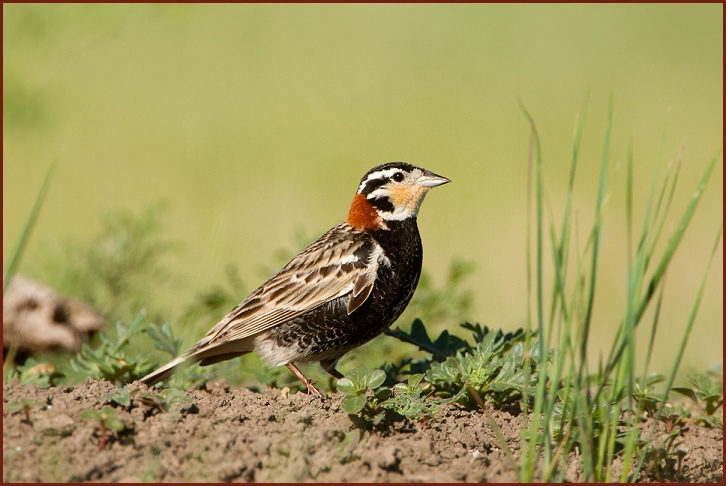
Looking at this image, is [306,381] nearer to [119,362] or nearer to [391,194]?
[119,362]

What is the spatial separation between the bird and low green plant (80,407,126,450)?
1.45 m

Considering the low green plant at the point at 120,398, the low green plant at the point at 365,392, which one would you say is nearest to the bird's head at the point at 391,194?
the low green plant at the point at 365,392

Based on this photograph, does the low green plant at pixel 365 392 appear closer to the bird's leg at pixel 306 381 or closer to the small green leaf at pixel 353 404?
the small green leaf at pixel 353 404

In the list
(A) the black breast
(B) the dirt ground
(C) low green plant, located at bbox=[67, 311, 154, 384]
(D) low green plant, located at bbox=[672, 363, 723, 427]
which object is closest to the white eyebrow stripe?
(A) the black breast

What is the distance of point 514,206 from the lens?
42.3 feet

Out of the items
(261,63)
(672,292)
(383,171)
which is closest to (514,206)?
(672,292)

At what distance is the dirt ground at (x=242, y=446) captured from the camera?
414 centimetres

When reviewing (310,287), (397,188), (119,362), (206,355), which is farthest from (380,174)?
(119,362)

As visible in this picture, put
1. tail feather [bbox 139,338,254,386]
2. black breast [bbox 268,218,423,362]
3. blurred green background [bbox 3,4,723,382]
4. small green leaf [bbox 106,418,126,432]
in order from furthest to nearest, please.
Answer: blurred green background [bbox 3,4,723,382] → black breast [bbox 268,218,423,362] → tail feather [bbox 139,338,254,386] → small green leaf [bbox 106,418,126,432]

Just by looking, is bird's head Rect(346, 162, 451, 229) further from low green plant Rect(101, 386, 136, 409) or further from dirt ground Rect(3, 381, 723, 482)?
low green plant Rect(101, 386, 136, 409)

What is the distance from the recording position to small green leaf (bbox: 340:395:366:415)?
457 centimetres

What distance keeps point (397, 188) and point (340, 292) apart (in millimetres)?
906

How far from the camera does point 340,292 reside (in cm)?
622

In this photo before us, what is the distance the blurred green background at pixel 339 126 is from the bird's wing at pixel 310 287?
0.50 m
